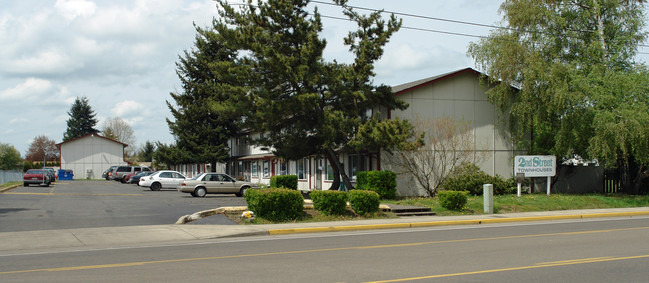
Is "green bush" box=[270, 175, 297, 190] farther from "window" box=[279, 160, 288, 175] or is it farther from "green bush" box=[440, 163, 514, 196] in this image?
"window" box=[279, 160, 288, 175]

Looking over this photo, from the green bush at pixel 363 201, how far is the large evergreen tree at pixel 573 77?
1278 centimetres

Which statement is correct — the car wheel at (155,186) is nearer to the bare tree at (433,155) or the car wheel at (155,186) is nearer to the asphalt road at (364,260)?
the bare tree at (433,155)

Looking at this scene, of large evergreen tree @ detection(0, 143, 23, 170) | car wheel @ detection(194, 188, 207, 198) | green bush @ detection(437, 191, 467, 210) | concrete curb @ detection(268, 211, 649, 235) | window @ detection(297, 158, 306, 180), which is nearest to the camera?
concrete curb @ detection(268, 211, 649, 235)

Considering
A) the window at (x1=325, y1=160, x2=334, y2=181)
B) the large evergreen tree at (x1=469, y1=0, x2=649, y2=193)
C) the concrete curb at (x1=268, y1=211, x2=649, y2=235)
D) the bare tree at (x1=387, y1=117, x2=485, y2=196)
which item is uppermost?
the large evergreen tree at (x1=469, y1=0, x2=649, y2=193)

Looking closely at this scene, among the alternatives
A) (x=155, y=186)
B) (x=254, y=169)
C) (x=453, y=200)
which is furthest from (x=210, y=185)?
(x=254, y=169)

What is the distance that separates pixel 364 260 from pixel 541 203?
647 inches

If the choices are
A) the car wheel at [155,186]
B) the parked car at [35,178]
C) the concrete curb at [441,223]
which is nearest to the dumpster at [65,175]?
the parked car at [35,178]

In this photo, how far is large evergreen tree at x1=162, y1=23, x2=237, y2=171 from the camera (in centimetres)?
4922

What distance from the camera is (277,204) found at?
17.8 metres

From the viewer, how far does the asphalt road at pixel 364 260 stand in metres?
8.54

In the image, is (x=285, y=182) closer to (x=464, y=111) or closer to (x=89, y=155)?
(x=464, y=111)

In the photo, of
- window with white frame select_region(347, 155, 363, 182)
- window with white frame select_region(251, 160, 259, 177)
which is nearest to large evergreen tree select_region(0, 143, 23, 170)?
window with white frame select_region(251, 160, 259, 177)

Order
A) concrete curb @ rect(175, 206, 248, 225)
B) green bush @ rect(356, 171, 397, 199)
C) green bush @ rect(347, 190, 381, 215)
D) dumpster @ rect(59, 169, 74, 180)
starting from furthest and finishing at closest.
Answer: dumpster @ rect(59, 169, 74, 180) < green bush @ rect(356, 171, 397, 199) < green bush @ rect(347, 190, 381, 215) < concrete curb @ rect(175, 206, 248, 225)

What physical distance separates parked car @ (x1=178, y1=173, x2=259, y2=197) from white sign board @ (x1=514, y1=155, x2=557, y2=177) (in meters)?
15.7
